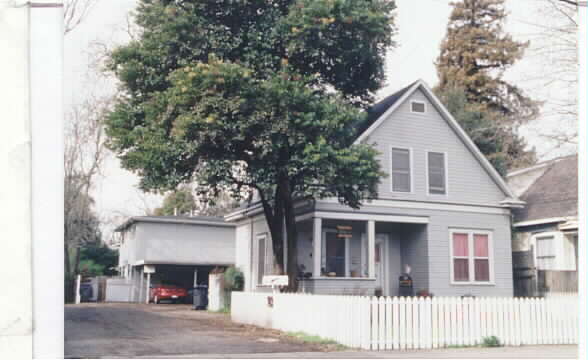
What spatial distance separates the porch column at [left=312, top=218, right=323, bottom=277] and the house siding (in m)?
2.49

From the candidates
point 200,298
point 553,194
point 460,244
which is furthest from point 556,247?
point 200,298

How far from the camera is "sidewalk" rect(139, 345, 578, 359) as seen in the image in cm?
1106

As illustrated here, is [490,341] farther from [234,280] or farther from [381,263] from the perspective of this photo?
[234,280]

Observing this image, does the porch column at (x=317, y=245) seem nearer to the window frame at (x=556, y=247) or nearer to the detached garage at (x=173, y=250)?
the window frame at (x=556, y=247)

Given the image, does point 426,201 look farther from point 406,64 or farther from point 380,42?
point 380,42

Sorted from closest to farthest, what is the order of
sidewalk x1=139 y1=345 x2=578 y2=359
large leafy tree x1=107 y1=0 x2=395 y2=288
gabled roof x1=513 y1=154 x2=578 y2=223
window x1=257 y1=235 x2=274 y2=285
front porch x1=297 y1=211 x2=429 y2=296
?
sidewalk x1=139 y1=345 x2=578 y2=359 < large leafy tree x1=107 y1=0 x2=395 y2=288 < front porch x1=297 y1=211 x2=429 y2=296 < gabled roof x1=513 y1=154 x2=578 y2=223 < window x1=257 y1=235 x2=274 y2=285

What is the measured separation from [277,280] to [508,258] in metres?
9.91

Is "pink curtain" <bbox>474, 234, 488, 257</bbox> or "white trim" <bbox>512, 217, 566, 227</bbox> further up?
"white trim" <bbox>512, 217, 566, 227</bbox>

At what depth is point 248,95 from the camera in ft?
48.3

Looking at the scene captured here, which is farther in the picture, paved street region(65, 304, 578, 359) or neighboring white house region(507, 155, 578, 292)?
neighboring white house region(507, 155, 578, 292)

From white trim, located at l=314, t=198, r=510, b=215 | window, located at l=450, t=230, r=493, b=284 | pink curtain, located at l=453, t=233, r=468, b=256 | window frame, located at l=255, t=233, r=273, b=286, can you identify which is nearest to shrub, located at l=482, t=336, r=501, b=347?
white trim, located at l=314, t=198, r=510, b=215

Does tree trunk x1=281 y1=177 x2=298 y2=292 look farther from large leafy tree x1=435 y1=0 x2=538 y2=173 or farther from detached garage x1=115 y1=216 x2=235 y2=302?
large leafy tree x1=435 y1=0 x2=538 y2=173

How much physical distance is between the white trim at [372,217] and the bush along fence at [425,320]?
4.53 meters

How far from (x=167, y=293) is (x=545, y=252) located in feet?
56.7
